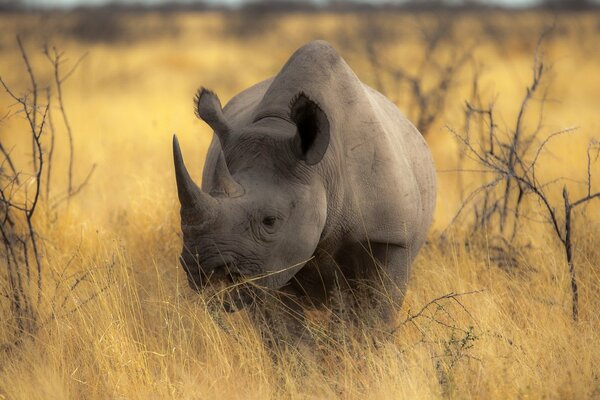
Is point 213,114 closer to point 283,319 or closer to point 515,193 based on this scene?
point 283,319

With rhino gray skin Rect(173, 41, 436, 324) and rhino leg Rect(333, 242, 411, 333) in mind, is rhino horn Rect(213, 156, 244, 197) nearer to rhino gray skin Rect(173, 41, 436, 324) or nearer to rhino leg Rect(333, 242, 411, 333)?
rhino gray skin Rect(173, 41, 436, 324)

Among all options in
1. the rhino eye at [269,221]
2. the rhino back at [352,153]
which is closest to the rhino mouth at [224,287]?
the rhino eye at [269,221]

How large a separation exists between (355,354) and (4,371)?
66.6 inches

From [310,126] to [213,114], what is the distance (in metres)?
0.57

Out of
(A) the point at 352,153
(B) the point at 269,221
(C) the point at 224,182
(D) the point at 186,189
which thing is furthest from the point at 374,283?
(D) the point at 186,189

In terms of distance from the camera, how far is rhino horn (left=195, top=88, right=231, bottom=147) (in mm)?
4777

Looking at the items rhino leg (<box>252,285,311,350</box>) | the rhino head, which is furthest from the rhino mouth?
rhino leg (<box>252,285,311,350</box>)

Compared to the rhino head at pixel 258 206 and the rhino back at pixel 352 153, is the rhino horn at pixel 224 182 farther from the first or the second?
the rhino back at pixel 352 153

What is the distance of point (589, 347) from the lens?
4461 millimetres

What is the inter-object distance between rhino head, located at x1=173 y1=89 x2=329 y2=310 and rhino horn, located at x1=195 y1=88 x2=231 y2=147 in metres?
0.02

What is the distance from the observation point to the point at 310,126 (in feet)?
14.9

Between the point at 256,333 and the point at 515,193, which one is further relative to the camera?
the point at 515,193

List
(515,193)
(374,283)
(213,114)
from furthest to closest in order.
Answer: (515,193) < (374,283) < (213,114)

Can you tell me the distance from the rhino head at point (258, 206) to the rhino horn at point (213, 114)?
0.05 feet
